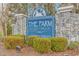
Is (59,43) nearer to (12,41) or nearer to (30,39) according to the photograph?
(30,39)

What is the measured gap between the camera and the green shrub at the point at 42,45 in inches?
109

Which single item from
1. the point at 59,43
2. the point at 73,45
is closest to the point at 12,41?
the point at 59,43

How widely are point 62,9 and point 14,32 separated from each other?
2.07 feet

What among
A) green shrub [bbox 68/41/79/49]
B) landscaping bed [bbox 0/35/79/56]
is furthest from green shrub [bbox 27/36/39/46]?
green shrub [bbox 68/41/79/49]

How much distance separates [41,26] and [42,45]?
8.9 inches

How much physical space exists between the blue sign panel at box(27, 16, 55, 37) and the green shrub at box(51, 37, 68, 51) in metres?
0.08

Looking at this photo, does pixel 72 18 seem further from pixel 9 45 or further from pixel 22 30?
pixel 9 45

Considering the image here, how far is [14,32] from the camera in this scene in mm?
2783

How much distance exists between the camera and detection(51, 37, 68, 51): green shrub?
2.77 m

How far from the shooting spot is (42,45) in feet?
9.09

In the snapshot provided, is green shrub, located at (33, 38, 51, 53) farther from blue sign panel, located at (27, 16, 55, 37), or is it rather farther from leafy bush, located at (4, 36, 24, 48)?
leafy bush, located at (4, 36, 24, 48)

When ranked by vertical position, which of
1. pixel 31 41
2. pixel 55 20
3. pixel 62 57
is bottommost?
pixel 62 57

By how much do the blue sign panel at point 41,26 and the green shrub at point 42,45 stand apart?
59 mm

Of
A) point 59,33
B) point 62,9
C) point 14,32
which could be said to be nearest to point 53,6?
point 62,9
